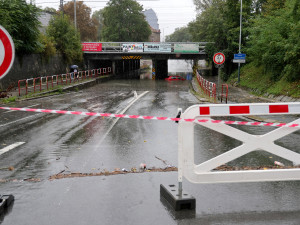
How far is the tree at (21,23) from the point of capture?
2564 centimetres

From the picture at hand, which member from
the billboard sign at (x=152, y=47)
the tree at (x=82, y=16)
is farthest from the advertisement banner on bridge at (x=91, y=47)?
the tree at (x=82, y=16)

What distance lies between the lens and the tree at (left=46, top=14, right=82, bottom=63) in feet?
132

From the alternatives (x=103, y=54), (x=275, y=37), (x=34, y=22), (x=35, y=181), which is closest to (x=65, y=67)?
(x=103, y=54)

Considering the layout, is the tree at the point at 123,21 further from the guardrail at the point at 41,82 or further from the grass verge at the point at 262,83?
the grass verge at the point at 262,83

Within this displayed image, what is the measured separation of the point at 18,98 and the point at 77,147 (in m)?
13.9

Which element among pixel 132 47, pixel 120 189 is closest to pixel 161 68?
pixel 132 47

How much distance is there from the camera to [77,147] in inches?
348

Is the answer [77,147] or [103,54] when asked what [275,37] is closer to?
[77,147]

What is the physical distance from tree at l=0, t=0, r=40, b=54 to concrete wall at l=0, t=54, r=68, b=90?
1.09m

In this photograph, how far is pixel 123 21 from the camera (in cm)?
7556

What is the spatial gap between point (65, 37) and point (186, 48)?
14813mm

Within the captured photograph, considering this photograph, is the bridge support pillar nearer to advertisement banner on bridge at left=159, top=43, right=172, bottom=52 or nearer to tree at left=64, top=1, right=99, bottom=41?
advertisement banner on bridge at left=159, top=43, right=172, bottom=52

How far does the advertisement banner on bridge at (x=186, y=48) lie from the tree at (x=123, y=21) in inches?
1177

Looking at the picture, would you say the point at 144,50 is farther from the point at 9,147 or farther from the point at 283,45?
the point at 9,147
